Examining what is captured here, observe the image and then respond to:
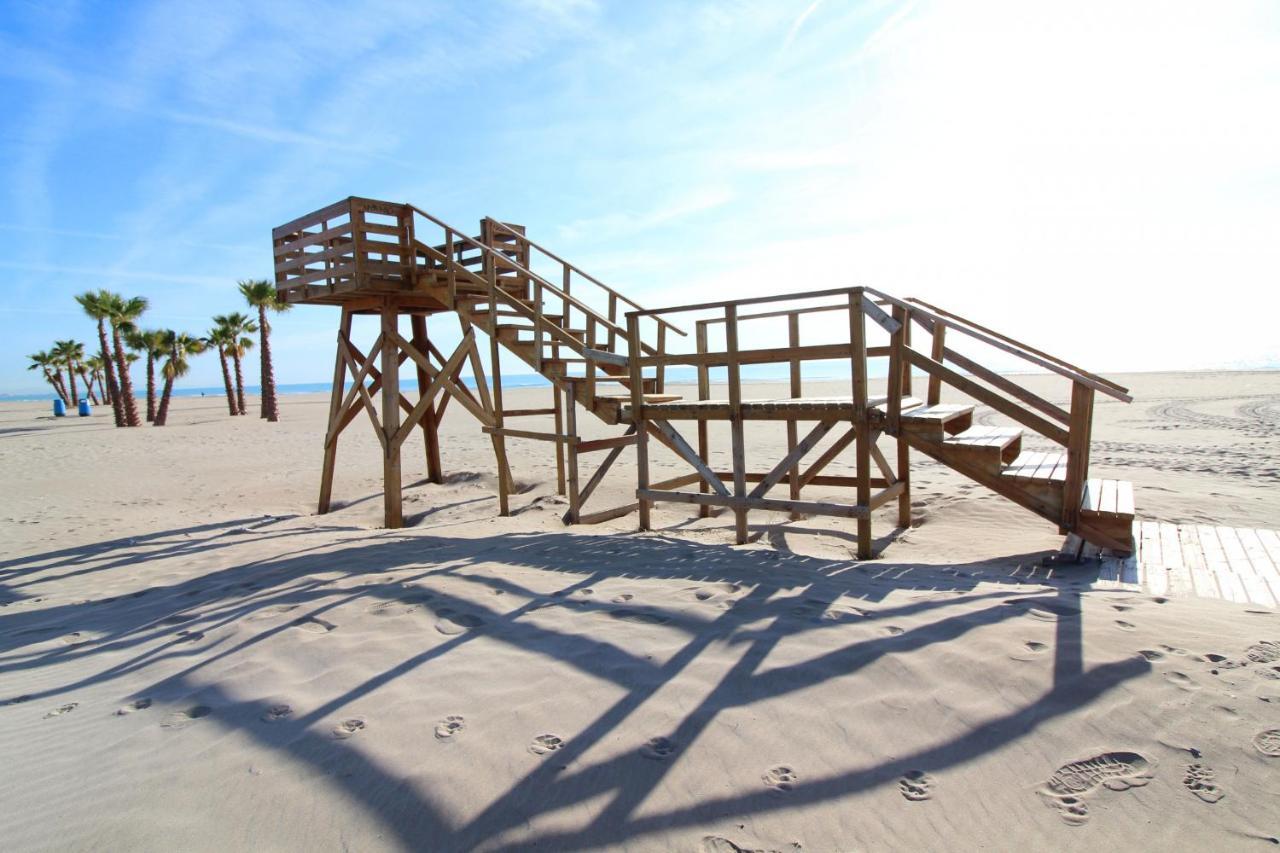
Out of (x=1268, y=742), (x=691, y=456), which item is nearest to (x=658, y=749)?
(x=1268, y=742)

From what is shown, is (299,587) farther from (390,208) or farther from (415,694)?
(390,208)

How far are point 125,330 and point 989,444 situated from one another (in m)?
36.2

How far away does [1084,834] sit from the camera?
2307 mm

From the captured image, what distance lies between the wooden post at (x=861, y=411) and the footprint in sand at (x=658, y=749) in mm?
3637

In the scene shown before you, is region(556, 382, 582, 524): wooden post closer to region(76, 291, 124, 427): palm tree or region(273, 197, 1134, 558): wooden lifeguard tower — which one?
region(273, 197, 1134, 558): wooden lifeguard tower

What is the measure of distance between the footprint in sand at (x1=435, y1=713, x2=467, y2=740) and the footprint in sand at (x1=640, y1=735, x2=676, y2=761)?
87cm

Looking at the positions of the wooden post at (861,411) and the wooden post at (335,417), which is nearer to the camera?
the wooden post at (861,411)

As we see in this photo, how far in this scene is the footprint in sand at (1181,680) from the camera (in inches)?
120

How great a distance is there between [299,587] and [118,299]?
31.7 meters

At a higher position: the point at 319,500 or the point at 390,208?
the point at 390,208

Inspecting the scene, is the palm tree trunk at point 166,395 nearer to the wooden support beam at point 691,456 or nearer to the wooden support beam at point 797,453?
the wooden support beam at point 691,456

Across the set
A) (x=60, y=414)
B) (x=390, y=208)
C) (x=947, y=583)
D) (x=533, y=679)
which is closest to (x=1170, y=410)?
(x=947, y=583)

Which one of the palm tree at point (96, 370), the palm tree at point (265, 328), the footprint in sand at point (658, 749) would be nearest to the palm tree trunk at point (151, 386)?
the palm tree at point (265, 328)

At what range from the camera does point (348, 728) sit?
10.5ft
